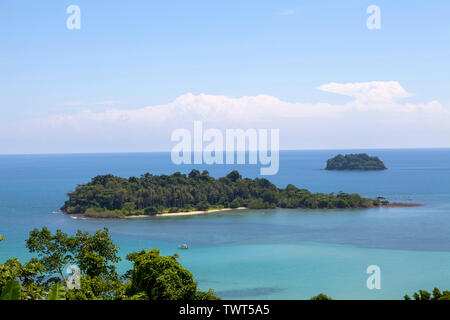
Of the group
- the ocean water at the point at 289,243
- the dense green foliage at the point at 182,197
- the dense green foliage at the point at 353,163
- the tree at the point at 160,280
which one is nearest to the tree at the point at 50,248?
the tree at the point at 160,280

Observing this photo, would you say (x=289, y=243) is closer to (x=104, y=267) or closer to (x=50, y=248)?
(x=104, y=267)

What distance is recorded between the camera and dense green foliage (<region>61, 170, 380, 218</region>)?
41.2 meters

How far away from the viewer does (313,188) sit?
60188mm

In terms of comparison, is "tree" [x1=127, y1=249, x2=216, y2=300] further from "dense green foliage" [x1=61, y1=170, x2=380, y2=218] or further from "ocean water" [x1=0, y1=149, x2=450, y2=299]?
"dense green foliage" [x1=61, y1=170, x2=380, y2=218]

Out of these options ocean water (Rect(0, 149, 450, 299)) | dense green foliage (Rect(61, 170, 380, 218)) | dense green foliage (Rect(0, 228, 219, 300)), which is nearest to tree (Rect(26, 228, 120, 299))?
dense green foliage (Rect(0, 228, 219, 300))

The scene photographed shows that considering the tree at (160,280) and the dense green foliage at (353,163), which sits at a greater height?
the dense green foliage at (353,163)

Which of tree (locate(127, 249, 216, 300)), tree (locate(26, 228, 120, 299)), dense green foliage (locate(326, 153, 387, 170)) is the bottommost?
tree (locate(127, 249, 216, 300))

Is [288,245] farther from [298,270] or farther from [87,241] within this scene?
[87,241]

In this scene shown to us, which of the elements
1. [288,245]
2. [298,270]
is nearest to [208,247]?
[288,245]

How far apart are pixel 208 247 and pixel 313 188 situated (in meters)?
34.9

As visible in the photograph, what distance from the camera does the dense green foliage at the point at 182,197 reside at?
41156 mm

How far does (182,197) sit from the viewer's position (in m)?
43.3

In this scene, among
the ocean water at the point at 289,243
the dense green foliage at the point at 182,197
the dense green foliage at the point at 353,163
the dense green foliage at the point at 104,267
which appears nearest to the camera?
the dense green foliage at the point at 104,267

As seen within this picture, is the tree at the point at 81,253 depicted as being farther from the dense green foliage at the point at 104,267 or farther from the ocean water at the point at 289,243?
the ocean water at the point at 289,243
